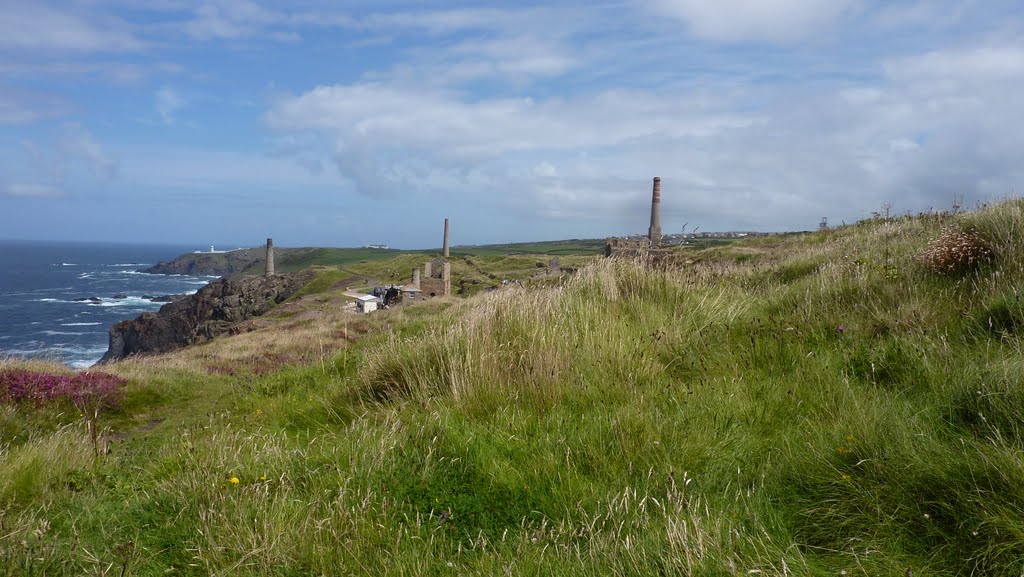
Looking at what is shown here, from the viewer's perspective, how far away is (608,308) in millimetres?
7371

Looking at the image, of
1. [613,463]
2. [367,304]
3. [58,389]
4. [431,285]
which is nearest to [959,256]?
[613,463]

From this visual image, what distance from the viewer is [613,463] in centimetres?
348

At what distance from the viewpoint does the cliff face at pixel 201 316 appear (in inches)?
2288

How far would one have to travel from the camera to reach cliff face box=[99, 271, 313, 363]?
191 ft

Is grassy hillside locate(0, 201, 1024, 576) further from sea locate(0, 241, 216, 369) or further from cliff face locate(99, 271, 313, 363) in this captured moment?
cliff face locate(99, 271, 313, 363)

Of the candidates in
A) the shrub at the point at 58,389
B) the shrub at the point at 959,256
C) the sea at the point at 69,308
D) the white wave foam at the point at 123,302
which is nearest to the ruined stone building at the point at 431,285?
the sea at the point at 69,308

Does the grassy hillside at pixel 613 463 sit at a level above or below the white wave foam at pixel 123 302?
above

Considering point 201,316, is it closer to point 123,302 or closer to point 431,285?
point 431,285

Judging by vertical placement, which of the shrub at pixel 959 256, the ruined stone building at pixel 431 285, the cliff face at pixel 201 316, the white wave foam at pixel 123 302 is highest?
the shrub at pixel 959 256

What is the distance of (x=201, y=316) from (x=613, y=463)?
7726cm

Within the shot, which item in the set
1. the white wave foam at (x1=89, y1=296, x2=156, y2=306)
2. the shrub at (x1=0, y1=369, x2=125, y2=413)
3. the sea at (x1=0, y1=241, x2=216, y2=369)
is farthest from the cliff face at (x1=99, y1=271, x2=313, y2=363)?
the shrub at (x1=0, y1=369, x2=125, y2=413)

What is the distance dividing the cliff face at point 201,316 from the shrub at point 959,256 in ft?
162

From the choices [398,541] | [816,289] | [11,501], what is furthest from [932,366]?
[11,501]

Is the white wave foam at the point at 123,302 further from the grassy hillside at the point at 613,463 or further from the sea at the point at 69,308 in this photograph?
the grassy hillside at the point at 613,463
